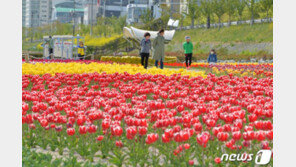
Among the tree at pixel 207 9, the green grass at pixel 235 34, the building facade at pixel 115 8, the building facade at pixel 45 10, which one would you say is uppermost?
the building facade at pixel 45 10

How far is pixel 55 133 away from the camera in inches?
217

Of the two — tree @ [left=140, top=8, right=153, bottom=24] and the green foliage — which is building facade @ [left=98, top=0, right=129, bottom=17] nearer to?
tree @ [left=140, top=8, right=153, bottom=24]

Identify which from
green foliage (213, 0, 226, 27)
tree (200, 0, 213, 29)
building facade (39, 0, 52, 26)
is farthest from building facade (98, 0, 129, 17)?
green foliage (213, 0, 226, 27)

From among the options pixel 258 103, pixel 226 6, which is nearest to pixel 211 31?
pixel 226 6

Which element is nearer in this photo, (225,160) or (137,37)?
(225,160)

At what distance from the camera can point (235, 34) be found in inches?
2005

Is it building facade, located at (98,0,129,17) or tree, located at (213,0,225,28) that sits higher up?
building facade, located at (98,0,129,17)

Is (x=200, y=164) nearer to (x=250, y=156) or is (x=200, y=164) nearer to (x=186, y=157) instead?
(x=186, y=157)

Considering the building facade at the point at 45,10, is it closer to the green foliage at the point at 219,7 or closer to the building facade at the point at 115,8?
the building facade at the point at 115,8

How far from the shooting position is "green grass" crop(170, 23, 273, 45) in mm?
45344

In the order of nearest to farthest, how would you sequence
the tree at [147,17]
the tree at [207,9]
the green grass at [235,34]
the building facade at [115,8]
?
the green grass at [235,34] → the tree at [207,9] → the tree at [147,17] → the building facade at [115,8]

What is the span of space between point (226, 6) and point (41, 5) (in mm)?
139283

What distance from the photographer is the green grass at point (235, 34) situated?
Result: 45.3 m

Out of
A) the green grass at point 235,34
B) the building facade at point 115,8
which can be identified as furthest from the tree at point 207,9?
the building facade at point 115,8
